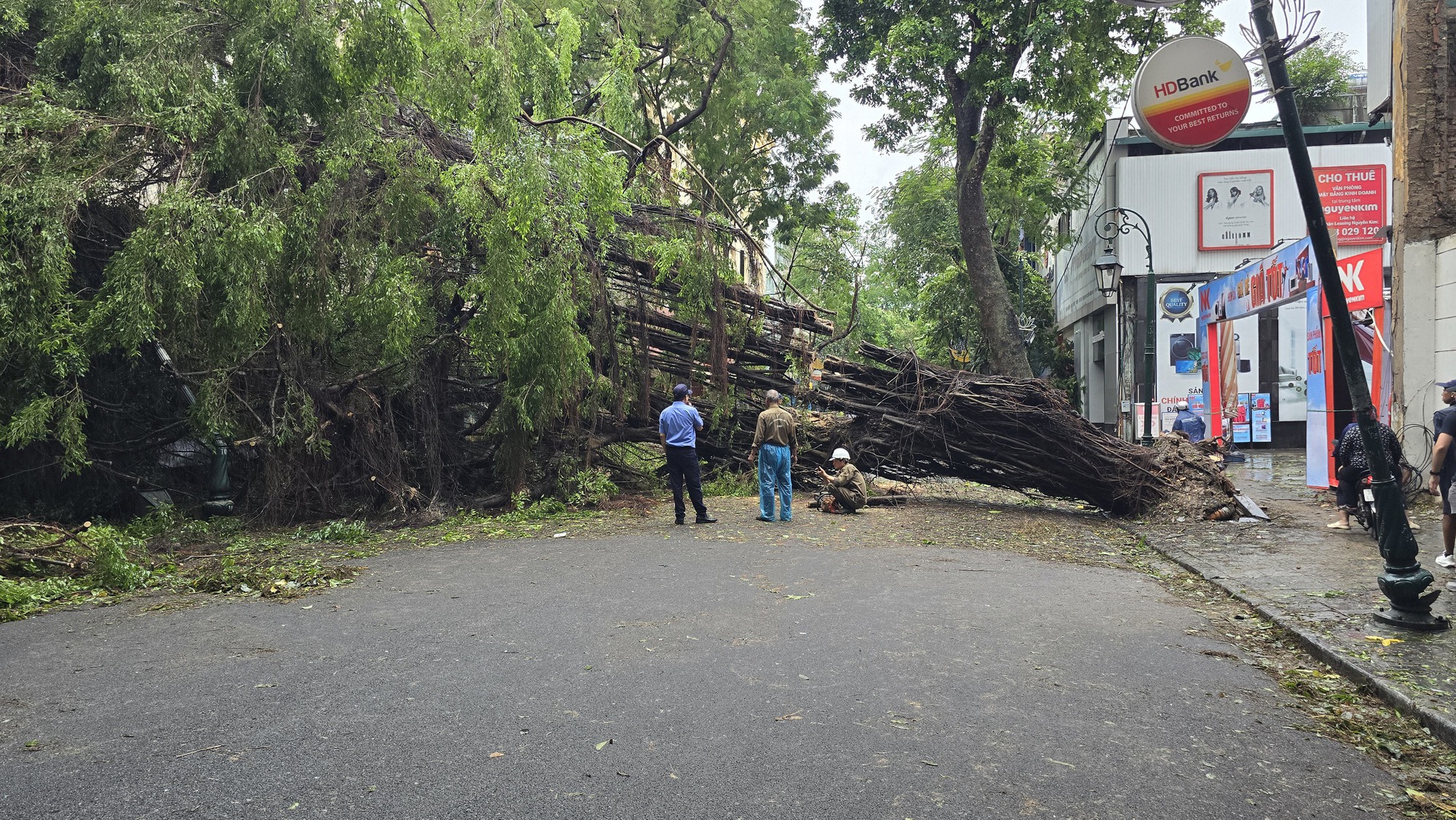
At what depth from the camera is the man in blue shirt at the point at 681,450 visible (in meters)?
12.9

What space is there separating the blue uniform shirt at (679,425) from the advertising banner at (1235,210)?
956 inches

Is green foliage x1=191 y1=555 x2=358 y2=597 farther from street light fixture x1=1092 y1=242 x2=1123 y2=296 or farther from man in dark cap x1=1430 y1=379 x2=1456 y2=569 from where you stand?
street light fixture x1=1092 y1=242 x2=1123 y2=296

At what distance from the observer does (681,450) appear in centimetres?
1297

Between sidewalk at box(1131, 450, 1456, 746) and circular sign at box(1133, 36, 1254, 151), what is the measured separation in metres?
3.98

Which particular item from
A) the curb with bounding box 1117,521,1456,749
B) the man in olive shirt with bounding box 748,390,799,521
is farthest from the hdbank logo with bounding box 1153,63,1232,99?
the man in olive shirt with bounding box 748,390,799,521

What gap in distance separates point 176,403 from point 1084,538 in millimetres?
11953

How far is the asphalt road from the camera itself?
3965 mm

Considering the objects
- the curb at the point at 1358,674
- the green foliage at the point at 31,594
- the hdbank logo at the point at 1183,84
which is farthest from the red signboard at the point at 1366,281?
the green foliage at the point at 31,594

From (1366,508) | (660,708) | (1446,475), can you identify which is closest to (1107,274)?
(1366,508)

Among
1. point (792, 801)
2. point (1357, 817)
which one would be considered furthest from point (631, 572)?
point (1357, 817)

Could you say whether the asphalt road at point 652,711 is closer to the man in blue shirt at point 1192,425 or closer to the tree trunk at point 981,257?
the tree trunk at point 981,257

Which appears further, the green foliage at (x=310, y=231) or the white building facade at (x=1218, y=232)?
the white building facade at (x=1218, y=232)

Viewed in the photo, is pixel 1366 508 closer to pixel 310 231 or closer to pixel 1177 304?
pixel 310 231

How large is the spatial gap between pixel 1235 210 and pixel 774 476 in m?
24.3
